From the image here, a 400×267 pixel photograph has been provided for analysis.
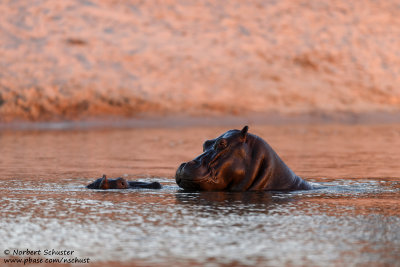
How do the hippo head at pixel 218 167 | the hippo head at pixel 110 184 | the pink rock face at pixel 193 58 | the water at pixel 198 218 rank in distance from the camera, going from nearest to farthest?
the water at pixel 198 218 → the hippo head at pixel 218 167 → the hippo head at pixel 110 184 → the pink rock face at pixel 193 58

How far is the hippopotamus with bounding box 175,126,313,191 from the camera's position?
6.43 metres

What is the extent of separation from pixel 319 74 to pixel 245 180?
64.1 feet

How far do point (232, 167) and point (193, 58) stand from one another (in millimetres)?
17987

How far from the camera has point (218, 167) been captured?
6441 millimetres

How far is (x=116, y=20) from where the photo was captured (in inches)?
1000

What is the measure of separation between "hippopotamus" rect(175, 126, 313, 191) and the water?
14 cm

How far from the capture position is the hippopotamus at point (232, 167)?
6.43m

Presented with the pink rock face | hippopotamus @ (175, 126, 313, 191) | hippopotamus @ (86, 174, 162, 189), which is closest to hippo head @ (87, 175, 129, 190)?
hippopotamus @ (86, 174, 162, 189)

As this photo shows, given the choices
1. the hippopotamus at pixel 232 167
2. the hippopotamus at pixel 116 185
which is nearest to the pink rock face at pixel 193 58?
the hippopotamus at pixel 116 185

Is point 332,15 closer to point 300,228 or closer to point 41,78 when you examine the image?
point 41,78

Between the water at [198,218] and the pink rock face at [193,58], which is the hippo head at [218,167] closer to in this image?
the water at [198,218]

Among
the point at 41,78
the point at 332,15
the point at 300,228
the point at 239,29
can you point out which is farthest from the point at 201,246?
the point at 332,15

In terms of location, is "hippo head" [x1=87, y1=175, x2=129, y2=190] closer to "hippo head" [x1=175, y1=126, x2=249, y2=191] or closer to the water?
the water

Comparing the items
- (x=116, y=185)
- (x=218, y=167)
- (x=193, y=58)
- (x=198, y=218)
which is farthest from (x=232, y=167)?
(x=193, y=58)
